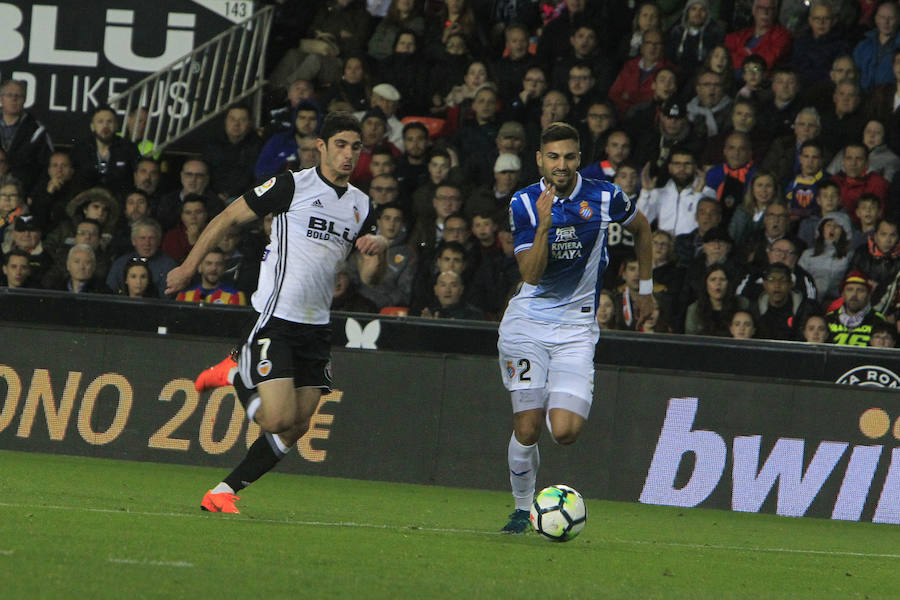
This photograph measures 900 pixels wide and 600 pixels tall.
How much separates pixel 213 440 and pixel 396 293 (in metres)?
2.39

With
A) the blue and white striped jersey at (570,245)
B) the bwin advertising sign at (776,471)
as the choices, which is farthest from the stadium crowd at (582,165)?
the blue and white striped jersey at (570,245)

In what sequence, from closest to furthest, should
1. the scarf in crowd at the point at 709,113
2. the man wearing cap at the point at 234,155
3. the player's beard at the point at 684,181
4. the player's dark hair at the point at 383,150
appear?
the player's beard at the point at 684,181, the scarf in crowd at the point at 709,113, the player's dark hair at the point at 383,150, the man wearing cap at the point at 234,155

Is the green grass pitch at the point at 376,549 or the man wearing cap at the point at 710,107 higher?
the man wearing cap at the point at 710,107

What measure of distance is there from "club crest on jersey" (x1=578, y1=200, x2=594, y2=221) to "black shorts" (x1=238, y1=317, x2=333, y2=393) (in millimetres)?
1649

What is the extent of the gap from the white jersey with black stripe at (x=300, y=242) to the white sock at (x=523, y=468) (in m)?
1.38

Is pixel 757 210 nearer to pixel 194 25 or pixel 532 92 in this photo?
pixel 532 92

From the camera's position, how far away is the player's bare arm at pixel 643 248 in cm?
894

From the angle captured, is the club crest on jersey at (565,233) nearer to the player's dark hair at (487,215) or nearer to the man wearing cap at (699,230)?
the man wearing cap at (699,230)

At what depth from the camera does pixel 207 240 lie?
811cm

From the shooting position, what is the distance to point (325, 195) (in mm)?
8484

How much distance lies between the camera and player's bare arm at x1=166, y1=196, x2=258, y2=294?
7840 millimetres

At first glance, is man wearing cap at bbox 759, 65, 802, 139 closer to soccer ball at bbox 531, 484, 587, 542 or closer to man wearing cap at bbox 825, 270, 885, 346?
man wearing cap at bbox 825, 270, 885, 346

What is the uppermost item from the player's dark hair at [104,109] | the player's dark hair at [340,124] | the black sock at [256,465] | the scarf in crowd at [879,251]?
the player's dark hair at [340,124]

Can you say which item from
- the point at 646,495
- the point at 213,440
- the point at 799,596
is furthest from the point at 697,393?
the point at 799,596
